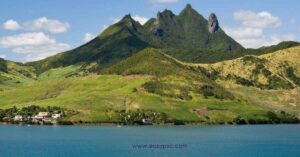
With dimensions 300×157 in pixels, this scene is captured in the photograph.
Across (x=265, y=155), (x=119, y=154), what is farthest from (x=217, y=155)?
(x=119, y=154)

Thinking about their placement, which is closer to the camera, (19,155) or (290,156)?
(19,155)

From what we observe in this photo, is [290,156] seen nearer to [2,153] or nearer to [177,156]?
[177,156]

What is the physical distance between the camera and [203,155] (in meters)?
190

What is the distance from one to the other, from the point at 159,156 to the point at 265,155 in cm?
4016

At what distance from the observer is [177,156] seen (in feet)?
610

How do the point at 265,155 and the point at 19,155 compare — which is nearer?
the point at 19,155

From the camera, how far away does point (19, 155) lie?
604 ft

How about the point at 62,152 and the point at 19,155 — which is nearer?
the point at 19,155

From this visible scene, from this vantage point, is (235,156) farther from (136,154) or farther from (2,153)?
(2,153)

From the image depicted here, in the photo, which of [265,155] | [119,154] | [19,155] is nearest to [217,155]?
[265,155]

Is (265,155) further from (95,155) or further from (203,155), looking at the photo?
(95,155)

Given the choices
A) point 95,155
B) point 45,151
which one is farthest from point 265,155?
point 45,151

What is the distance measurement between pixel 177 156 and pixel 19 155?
5101 centimetres

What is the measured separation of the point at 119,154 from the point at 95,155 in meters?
8.14
